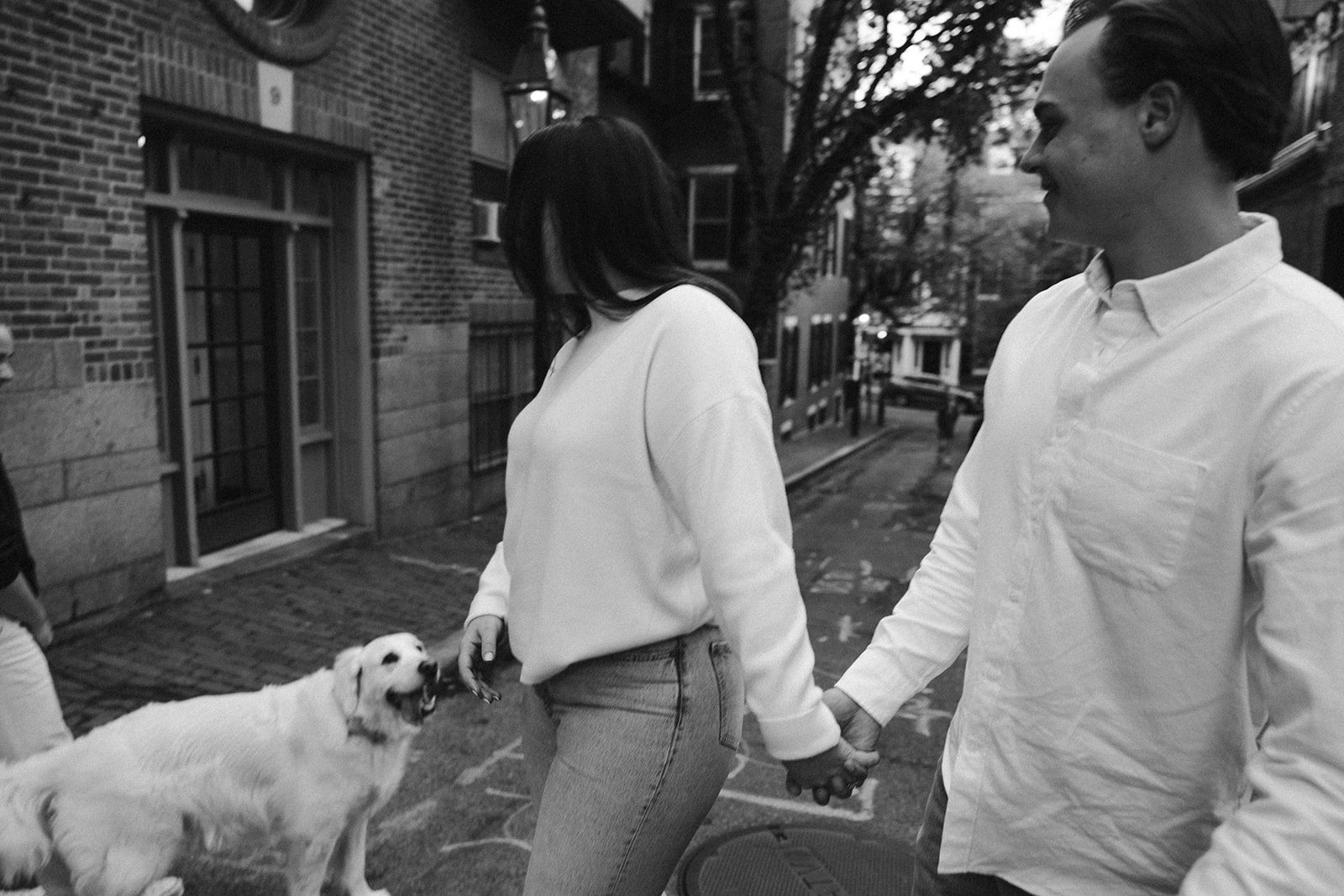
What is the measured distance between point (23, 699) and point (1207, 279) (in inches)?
148

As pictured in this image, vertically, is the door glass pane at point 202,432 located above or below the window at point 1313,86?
below

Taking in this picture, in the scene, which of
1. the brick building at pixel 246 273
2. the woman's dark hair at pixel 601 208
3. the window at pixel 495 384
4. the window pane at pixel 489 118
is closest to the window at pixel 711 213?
the brick building at pixel 246 273

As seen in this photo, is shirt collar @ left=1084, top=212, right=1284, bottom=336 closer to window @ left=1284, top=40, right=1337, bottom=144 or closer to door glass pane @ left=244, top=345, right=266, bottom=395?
door glass pane @ left=244, top=345, right=266, bottom=395

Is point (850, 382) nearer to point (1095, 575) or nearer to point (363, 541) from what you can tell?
point (363, 541)

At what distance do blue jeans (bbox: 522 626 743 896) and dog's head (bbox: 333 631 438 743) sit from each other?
1508 millimetres

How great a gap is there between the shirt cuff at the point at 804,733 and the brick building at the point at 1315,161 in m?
12.8

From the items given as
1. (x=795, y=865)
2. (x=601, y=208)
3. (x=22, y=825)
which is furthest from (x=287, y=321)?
(x=601, y=208)

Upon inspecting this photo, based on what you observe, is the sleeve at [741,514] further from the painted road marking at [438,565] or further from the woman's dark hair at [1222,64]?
the painted road marking at [438,565]

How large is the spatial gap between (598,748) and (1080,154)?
4.27 ft

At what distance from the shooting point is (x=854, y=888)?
12.1 feet

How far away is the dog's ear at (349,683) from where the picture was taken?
3.29 metres

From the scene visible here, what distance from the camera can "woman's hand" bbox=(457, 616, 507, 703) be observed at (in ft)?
7.47

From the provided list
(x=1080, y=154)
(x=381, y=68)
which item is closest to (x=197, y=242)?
(x=381, y=68)

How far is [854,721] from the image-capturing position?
6.42 feet
